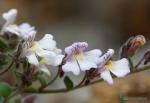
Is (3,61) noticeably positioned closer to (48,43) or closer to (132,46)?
(48,43)

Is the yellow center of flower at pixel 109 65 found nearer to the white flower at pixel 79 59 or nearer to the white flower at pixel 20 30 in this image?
the white flower at pixel 79 59

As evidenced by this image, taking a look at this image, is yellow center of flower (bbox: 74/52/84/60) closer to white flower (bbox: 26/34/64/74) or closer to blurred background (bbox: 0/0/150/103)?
white flower (bbox: 26/34/64/74)

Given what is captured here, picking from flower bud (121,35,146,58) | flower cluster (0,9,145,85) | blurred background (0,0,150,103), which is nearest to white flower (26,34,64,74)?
flower cluster (0,9,145,85)

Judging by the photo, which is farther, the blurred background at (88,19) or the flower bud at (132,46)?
the blurred background at (88,19)

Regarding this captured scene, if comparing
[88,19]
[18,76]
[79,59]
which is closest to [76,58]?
[79,59]

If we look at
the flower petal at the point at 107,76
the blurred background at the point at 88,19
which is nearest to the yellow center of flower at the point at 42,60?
the flower petal at the point at 107,76

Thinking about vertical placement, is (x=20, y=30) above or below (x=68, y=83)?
above

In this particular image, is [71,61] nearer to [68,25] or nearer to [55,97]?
[55,97]
